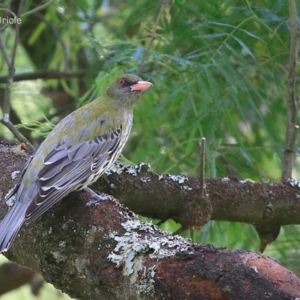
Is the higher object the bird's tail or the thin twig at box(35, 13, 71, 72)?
the bird's tail

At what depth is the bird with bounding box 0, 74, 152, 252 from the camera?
2.96 meters

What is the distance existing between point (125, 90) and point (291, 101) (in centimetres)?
118

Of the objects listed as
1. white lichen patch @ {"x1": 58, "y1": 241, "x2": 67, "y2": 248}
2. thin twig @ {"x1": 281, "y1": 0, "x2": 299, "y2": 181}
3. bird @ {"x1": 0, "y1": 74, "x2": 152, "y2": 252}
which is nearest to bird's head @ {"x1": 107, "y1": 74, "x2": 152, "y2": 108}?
bird @ {"x1": 0, "y1": 74, "x2": 152, "y2": 252}

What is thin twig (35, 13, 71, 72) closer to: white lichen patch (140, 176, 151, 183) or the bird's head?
the bird's head

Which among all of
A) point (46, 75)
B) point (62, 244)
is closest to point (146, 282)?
point (62, 244)

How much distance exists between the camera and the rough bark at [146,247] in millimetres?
2086

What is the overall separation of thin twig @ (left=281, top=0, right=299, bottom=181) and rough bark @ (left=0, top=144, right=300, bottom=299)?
260mm

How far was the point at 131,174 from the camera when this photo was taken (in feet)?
11.0

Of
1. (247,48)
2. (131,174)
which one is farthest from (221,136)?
(131,174)

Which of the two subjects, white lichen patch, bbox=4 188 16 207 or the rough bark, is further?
white lichen patch, bbox=4 188 16 207

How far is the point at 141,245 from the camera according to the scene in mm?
2385

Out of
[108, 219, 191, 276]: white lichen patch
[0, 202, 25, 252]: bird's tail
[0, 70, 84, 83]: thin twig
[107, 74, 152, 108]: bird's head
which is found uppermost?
[108, 219, 191, 276]: white lichen patch

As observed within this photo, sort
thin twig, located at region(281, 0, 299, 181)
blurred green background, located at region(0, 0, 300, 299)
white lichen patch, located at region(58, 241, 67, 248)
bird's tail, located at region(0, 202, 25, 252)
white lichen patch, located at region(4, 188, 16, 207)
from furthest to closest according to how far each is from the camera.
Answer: blurred green background, located at region(0, 0, 300, 299)
thin twig, located at region(281, 0, 299, 181)
white lichen patch, located at region(4, 188, 16, 207)
bird's tail, located at region(0, 202, 25, 252)
white lichen patch, located at region(58, 241, 67, 248)

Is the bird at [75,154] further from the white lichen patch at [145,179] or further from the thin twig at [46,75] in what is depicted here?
the thin twig at [46,75]
